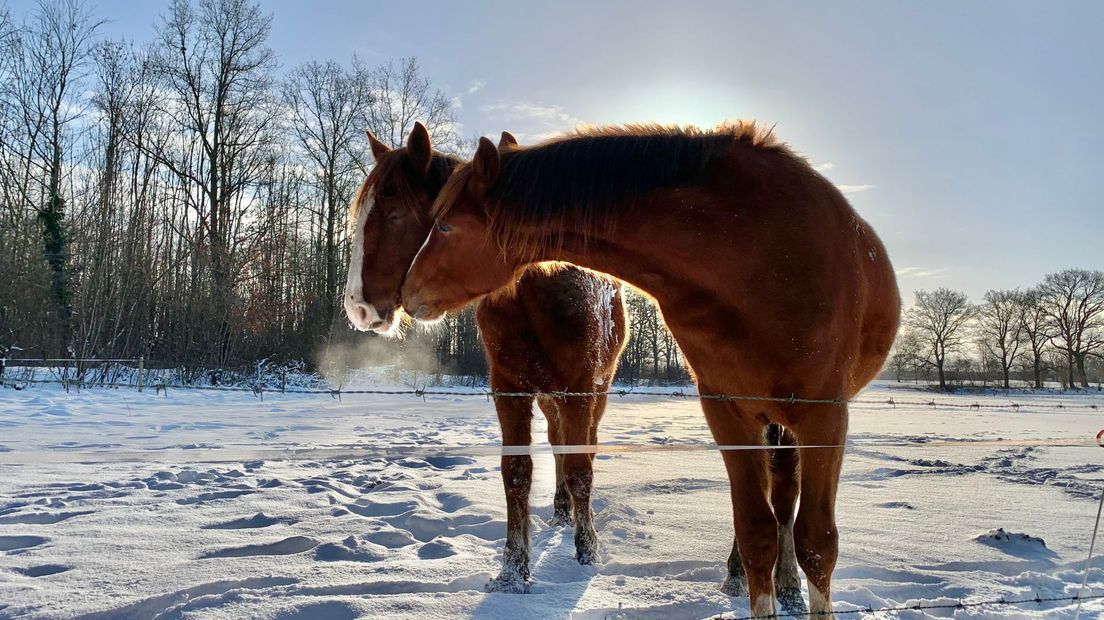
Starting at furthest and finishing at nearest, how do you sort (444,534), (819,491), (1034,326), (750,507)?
1. (1034,326)
2. (444,534)
3. (750,507)
4. (819,491)

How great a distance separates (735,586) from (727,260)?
5.62ft

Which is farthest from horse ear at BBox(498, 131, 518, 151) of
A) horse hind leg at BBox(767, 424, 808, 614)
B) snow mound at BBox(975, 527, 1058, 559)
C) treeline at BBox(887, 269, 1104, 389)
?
treeline at BBox(887, 269, 1104, 389)

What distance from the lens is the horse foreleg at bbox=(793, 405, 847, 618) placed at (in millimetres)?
2018

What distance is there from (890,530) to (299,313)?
21744 mm

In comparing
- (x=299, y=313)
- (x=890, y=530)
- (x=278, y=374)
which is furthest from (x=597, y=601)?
(x=299, y=313)

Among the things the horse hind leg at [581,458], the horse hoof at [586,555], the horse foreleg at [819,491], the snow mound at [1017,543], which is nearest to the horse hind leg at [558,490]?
the horse hind leg at [581,458]

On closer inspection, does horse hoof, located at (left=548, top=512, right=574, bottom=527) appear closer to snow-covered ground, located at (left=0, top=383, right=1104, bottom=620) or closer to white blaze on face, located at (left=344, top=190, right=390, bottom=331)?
snow-covered ground, located at (left=0, top=383, right=1104, bottom=620)

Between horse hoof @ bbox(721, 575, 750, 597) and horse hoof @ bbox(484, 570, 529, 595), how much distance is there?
97 cm

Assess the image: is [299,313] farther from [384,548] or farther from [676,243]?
[676,243]

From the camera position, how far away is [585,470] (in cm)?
350

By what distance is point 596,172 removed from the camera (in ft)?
7.57

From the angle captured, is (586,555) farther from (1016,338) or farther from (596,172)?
(1016,338)

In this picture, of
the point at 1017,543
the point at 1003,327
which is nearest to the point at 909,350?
the point at 1003,327

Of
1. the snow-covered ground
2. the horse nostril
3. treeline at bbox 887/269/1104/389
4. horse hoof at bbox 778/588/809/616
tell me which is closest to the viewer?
the snow-covered ground
